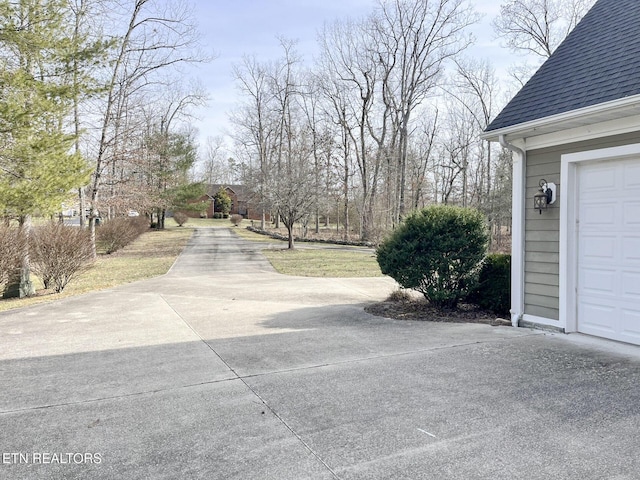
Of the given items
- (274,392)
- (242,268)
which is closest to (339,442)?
(274,392)

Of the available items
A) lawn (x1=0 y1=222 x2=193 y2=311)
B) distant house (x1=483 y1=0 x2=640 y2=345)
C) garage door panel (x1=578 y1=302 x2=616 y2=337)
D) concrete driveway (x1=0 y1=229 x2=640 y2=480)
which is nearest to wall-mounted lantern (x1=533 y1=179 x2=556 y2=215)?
distant house (x1=483 y1=0 x2=640 y2=345)

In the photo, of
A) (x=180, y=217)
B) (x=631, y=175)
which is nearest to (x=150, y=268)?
(x=631, y=175)

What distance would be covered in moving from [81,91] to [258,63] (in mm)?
29691

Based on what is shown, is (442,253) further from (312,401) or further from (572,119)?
(312,401)

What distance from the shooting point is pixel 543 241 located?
220 inches

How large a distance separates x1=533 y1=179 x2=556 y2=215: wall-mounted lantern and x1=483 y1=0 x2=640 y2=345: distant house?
0.06 feet

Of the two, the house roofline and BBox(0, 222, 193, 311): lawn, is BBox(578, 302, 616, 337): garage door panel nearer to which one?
the house roofline

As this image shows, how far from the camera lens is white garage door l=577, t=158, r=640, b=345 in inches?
183

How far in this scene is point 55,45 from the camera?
7672 mm

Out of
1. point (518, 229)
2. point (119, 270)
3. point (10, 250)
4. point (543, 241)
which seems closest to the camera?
point (543, 241)

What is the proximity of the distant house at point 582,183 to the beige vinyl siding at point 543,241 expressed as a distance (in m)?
0.01

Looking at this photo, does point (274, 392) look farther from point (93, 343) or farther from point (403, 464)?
point (93, 343)

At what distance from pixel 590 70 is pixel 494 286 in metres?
3.30

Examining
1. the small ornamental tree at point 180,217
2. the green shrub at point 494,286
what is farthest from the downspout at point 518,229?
the small ornamental tree at point 180,217
